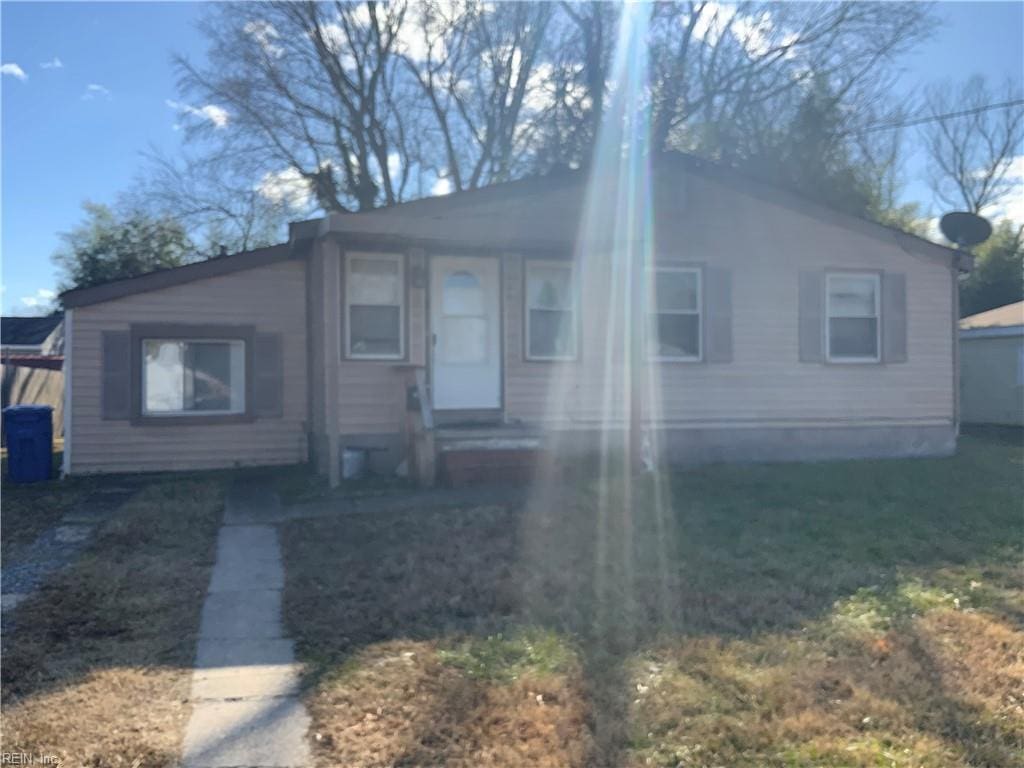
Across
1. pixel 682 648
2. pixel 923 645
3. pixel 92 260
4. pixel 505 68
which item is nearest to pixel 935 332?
pixel 923 645

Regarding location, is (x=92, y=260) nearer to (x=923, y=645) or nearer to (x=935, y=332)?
(x=935, y=332)

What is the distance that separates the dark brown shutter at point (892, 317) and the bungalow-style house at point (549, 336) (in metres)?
0.03

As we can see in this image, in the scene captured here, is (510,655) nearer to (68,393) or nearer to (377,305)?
(377,305)

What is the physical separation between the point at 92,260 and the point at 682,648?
1027 inches

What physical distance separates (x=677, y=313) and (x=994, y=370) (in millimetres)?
10353

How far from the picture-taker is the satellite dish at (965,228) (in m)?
15.3

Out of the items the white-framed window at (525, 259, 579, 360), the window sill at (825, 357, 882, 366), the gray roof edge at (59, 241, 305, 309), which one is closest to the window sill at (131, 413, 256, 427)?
the gray roof edge at (59, 241, 305, 309)

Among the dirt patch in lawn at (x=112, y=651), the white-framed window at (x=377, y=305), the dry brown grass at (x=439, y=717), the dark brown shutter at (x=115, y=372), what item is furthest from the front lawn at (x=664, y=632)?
the dark brown shutter at (x=115, y=372)

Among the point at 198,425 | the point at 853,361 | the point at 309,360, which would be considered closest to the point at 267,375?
the point at 309,360

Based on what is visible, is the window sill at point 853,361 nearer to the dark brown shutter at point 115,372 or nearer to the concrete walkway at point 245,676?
the concrete walkway at point 245,676

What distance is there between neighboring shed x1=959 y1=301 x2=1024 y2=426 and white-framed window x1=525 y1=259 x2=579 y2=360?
1095 centimetres

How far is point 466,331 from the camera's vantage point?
11.1 meters

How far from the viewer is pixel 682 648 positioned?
16.0 feet

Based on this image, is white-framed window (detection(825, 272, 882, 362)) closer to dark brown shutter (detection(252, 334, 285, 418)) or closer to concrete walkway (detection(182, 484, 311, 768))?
dark brown shutter (detection(252, 334, 285, 418))
